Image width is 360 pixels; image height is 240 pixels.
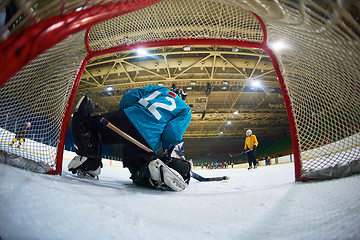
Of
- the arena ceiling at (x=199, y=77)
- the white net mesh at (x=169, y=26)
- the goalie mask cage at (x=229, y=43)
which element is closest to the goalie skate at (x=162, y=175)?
the goalie mask cage at (x=229, y=43)

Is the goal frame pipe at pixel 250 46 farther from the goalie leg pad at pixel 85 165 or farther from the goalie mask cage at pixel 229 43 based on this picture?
the goalie leg pad at pixel 85 165

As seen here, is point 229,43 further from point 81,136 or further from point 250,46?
point 81,136

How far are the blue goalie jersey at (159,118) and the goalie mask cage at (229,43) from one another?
65 centimetres

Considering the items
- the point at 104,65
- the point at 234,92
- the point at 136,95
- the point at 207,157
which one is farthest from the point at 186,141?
the point at 136,95

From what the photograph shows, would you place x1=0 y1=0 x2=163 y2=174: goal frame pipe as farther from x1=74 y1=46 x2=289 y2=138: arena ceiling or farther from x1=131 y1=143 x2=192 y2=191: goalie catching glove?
x1=74 y1=46 x2=289 y2=138: arena ceiling

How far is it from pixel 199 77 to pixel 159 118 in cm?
872

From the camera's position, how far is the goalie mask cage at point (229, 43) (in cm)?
60

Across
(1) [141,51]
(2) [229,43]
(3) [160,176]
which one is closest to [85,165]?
(3) [160,176]

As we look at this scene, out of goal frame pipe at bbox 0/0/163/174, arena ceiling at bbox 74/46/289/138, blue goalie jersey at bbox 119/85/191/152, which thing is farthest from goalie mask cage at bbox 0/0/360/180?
arena ceiling at bbox 74/46/289/138

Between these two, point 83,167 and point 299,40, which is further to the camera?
point 83,167

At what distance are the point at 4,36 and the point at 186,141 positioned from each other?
68.4 ft

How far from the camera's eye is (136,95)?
146 cm

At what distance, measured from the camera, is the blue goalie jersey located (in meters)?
1.30

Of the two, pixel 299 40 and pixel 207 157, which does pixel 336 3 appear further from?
pixel 207 157
